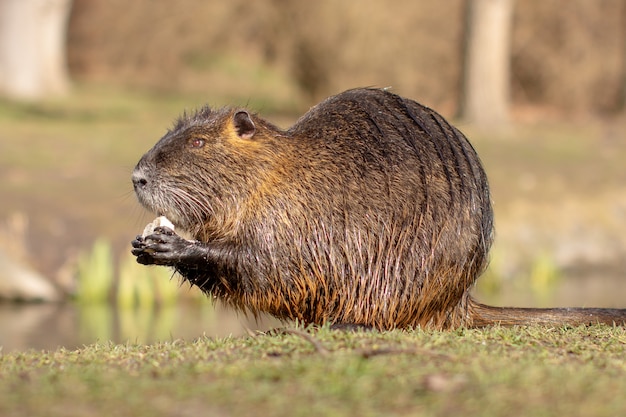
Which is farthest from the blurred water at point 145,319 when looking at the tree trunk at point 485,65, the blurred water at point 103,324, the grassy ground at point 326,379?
the tree trunk at point 485,65

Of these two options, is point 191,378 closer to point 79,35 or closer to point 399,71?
point 399,71

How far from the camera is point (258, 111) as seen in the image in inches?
210

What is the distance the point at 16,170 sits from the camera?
1304 centimetres

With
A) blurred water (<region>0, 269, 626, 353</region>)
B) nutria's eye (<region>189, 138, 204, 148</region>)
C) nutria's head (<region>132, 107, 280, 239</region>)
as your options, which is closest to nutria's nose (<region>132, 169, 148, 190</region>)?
nutria's head (<region>132, 107, 280, 239</region>)

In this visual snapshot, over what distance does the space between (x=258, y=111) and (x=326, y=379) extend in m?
2.21

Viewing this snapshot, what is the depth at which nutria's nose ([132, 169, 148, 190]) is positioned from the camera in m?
4.88

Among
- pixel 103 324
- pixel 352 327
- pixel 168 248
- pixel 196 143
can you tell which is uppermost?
pixel 196 143

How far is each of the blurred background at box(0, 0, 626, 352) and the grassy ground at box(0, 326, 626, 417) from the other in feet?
3.83

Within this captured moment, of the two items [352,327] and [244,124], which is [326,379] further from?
[244,124]

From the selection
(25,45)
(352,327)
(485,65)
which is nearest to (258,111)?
(352,327)

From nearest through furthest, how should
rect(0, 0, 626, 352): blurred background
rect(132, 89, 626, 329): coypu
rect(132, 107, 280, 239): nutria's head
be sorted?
rect(132, 89, 626, 329): coypu → rect(132, 107, 280, 239): nutria's head → rect(0, 0, 626, 352): blurred background

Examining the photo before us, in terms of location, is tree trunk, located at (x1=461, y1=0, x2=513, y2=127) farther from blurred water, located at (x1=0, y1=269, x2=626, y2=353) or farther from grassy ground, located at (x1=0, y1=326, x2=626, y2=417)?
grassy ground, located at (x1=0, y1=326, x2=626, y2=417)

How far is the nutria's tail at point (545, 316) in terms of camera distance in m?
5.02

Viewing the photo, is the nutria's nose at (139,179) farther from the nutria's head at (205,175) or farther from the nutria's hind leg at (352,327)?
the nutria's hind leg at (352,327)
